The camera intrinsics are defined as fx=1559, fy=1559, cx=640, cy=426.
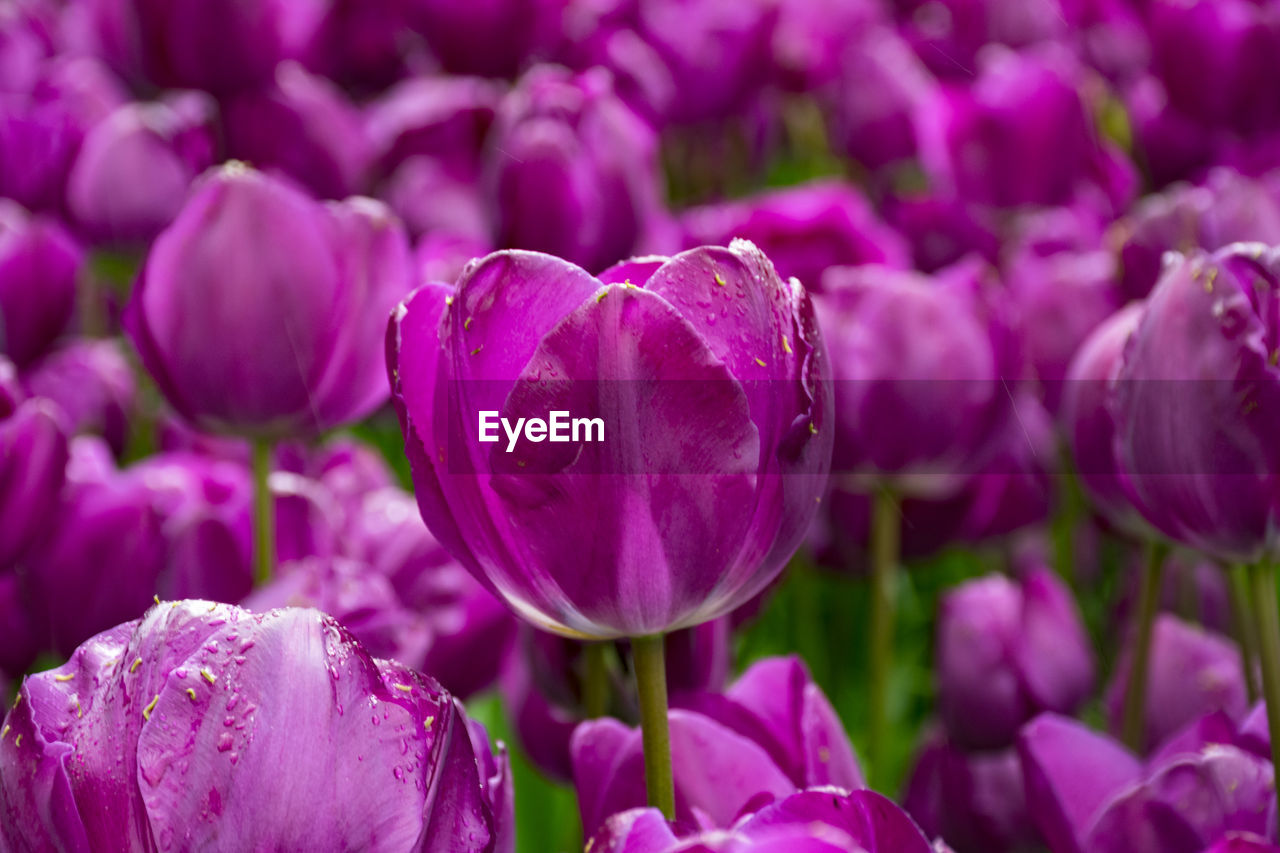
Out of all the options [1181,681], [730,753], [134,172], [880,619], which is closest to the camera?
[730,753]

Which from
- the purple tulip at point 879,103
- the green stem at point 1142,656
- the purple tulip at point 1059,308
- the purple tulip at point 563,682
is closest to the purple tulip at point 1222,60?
the purple tulip at point 879,103

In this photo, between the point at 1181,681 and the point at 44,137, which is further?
the point at 44,137

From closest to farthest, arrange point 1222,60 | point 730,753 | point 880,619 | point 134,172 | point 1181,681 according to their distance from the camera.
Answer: point 730,753, point 1181,681, point 880,619, point 134,172, point 1222,60

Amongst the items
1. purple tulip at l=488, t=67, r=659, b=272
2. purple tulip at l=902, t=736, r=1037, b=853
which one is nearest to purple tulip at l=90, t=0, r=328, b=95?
purple tulip at l=488, t=67, r=659, b=272

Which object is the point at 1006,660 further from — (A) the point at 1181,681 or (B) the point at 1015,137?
(B) the point at 1015,137

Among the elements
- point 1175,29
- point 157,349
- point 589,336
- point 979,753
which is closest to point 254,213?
point 157,349

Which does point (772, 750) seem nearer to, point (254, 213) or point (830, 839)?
point (830, 839)

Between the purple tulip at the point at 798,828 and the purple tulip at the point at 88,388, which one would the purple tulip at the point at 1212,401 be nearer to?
the purple tulip at the point at 798,828

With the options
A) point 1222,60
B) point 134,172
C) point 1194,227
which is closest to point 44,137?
point 134,172
